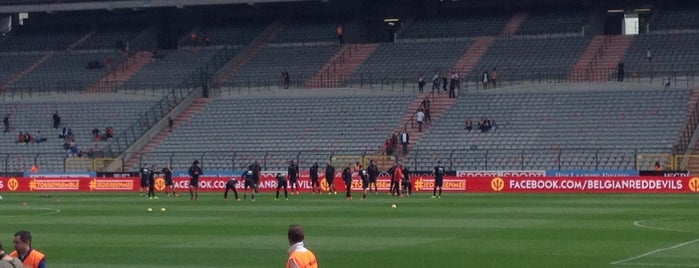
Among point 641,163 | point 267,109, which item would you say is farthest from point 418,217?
point 267,109

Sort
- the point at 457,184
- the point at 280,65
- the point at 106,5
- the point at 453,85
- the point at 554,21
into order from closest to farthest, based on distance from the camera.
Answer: the point at 457,184 < the point at 453,85 < the point at 554,21 < the point at 280,65 < the point at 106,5

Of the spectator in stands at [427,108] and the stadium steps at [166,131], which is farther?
the stadium steps at [166,131]

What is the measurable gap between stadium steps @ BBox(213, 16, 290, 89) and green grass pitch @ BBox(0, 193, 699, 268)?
3368 centimetres

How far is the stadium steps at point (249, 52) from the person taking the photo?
91.8 metres

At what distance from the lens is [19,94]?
308 ft

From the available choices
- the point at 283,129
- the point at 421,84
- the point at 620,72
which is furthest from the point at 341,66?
the point at 620,72

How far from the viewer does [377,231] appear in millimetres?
38156

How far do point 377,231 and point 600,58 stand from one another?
4795 centimetres

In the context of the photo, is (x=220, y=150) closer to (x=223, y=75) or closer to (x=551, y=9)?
(x=223, y=75)

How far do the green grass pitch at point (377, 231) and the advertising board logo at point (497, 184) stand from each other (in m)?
7.23

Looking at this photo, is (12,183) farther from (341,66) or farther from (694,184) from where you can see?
(694,184)

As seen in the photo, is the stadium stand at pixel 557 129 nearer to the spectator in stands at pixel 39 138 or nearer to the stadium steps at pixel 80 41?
the spectator in stands at pixel 39 138

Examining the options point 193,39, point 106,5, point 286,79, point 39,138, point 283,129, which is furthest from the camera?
point 193,39

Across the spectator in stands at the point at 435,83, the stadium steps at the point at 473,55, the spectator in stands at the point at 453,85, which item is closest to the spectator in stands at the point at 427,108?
the spectator in stands at the point at 435,83
